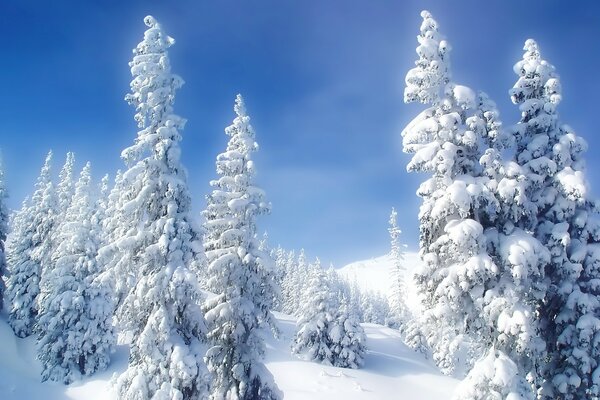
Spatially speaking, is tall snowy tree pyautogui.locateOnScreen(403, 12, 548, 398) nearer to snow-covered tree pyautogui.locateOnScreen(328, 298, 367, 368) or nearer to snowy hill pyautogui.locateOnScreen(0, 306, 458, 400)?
snowy hill pyautogui.locateOnScreen(0, 306, 458, 400)

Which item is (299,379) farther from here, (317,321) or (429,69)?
(429,69)

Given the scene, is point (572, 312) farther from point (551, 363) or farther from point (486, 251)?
point (486, 251)

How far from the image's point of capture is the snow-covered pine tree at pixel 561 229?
15266 mm

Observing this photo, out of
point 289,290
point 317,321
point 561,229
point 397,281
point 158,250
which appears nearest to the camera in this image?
point 561,229

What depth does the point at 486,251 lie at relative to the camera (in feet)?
49.8

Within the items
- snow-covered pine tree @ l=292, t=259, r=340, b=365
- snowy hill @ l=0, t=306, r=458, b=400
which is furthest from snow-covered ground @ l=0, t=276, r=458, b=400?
snow-covered pine tree @ l=292, t=259, r=340, b=365

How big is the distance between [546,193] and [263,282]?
12.6 m

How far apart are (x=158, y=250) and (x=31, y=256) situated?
35.8m

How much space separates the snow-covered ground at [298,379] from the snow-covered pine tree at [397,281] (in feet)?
84.4

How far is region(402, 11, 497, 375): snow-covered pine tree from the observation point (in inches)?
579

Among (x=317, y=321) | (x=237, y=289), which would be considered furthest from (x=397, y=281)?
(x=237, y=289)

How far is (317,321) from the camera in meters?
47.2

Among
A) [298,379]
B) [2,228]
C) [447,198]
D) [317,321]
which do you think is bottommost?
[298,379]

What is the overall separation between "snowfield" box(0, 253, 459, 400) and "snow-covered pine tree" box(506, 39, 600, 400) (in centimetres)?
1843
